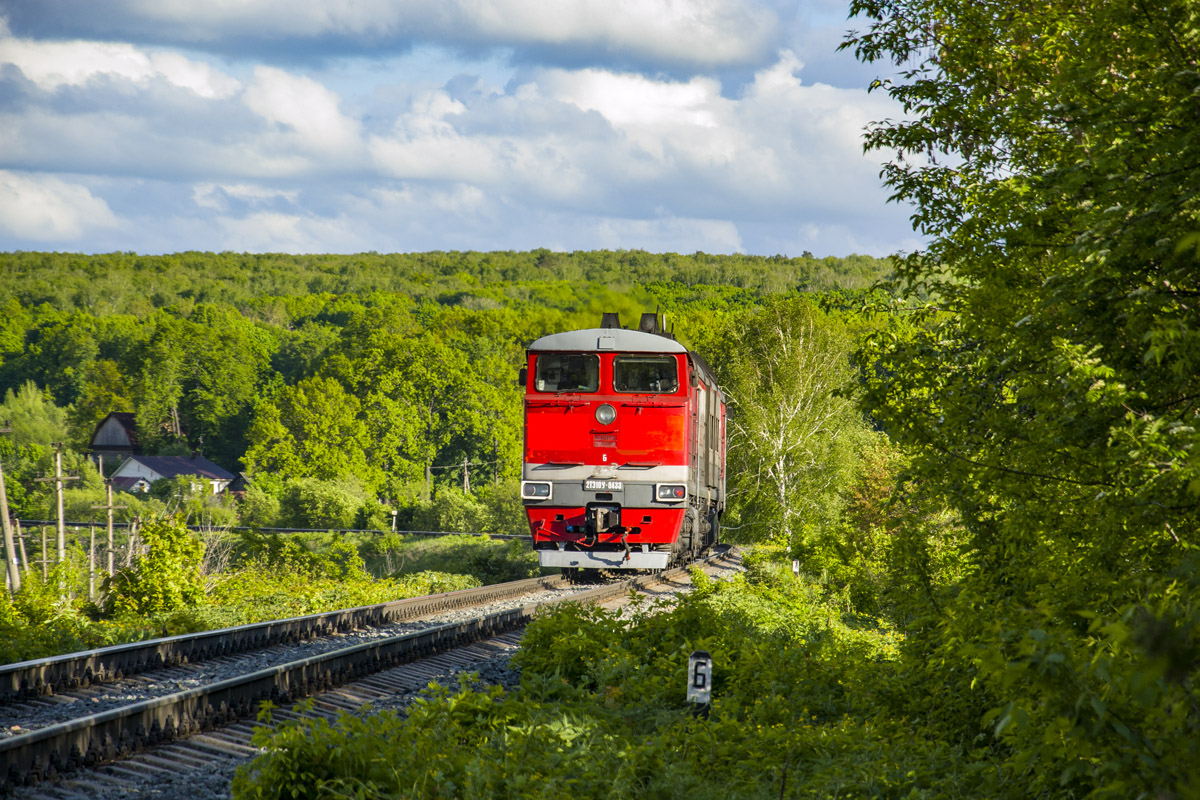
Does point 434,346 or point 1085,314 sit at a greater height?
point 434,346

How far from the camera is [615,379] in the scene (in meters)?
15.5

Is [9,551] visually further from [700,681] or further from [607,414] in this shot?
[700,681]

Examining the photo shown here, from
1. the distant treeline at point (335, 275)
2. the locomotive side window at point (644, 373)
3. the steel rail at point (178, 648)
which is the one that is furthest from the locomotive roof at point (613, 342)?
the distant treeline at point (335, 275)

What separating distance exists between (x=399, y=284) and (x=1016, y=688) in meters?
102

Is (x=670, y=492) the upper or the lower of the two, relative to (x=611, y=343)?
lower

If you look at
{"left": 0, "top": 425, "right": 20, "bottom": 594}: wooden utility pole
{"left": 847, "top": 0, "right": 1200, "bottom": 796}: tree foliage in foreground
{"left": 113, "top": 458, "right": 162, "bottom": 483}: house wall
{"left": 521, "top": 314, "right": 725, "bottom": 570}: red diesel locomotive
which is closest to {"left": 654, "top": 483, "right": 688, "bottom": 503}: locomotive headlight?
{"left": 521, "top": 314, "right": 725, "bottom": 570}: red diesel locomotive

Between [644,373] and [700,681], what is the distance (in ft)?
27.5

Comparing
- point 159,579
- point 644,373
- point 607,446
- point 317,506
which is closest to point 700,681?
point 607,446

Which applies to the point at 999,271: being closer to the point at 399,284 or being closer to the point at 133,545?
the point at 133,545

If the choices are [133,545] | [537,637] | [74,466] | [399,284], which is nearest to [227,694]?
[537,637]

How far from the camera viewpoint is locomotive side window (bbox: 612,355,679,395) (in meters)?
15.4

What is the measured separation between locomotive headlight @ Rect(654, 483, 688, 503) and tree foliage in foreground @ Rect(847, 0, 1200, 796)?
20.9ft

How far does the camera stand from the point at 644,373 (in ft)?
50.7

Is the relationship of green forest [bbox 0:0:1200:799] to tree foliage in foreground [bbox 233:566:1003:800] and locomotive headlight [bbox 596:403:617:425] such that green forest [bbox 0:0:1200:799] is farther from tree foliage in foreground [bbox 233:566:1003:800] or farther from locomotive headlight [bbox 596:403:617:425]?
locomotive headlight [bbox 596:403:617:425]
